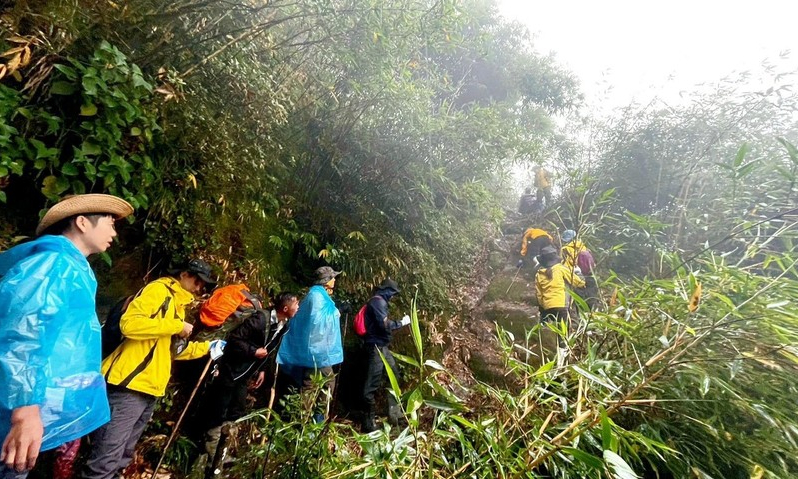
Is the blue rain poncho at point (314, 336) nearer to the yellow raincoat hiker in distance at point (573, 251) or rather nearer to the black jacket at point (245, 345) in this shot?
the black jacket at point (245, 345)

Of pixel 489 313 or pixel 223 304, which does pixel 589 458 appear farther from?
pixel 489 313

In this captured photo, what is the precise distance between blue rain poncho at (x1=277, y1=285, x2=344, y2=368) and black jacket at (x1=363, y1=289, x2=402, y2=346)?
1.93 feet

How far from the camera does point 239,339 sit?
3311 millimetres

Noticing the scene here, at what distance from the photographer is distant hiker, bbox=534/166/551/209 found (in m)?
11.4

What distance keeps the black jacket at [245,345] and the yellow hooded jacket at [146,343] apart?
2.79ft

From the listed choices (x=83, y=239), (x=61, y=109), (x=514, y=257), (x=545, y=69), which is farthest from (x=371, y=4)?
(x=545, y=69)

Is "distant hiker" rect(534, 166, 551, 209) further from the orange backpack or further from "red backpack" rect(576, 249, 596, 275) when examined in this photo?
the orange backpack

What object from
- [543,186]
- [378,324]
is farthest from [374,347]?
[543,186]

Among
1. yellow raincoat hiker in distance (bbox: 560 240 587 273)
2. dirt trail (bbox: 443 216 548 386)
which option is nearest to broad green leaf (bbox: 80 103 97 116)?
yellow raincoat hiker in distance (bbox: 560 240 587 273)

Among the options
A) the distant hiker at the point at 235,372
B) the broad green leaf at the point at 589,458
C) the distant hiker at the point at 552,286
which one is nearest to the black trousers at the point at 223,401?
the distant hiker at the point at 235,372

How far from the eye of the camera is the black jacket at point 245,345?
329 centimetres

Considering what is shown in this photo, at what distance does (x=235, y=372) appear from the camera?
3.29m

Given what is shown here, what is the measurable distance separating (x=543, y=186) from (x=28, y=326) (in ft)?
40.9

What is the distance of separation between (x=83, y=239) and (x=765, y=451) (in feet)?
12.6
